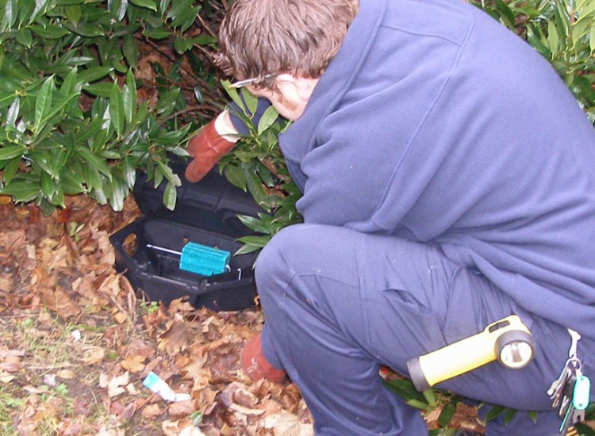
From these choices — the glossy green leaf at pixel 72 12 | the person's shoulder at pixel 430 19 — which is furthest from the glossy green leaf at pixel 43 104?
the person's shoulder at pixel 430 19

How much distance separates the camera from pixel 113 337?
2549mm

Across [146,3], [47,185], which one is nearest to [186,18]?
[146,3]

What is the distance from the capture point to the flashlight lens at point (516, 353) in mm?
1524

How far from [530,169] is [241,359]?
3.90 feet

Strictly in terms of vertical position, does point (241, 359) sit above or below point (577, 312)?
below

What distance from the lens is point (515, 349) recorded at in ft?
5.00

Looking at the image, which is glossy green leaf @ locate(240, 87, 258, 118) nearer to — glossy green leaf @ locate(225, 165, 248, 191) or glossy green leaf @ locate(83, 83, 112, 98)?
glossy green leaf @ locate(225, 165, 248, 191)

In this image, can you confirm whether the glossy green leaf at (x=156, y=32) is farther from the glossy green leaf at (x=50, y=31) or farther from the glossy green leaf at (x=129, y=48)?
the glossy green leaf at (x=50, y=31)

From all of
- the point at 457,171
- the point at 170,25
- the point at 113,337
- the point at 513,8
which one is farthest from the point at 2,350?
the point at 513,8

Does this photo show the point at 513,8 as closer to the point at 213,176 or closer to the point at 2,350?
the point at 213,176

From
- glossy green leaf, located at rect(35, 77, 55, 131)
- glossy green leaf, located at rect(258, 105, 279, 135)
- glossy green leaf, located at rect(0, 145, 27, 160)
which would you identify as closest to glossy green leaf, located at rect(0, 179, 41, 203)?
glossy green leaf, located at rect(0, 145, 27, 160)

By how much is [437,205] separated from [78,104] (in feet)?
4.28

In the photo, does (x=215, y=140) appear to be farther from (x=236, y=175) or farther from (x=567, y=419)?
(x=567, y=419)

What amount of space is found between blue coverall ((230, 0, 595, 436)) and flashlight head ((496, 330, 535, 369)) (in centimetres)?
11
